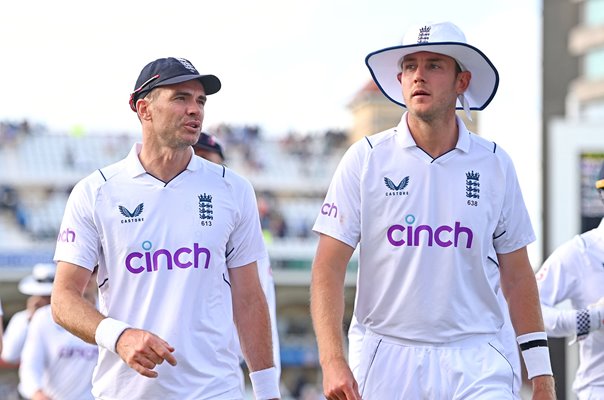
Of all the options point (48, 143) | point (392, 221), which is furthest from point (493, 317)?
point (48, 143)

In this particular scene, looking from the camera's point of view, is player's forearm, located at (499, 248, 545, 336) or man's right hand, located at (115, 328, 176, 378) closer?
man's right hand, located at (115, 328, 176, 378)

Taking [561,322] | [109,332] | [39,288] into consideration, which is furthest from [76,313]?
[39,288]

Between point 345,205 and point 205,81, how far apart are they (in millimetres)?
899

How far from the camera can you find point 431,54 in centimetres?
504

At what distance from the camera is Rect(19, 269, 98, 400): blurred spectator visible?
8.98 meters

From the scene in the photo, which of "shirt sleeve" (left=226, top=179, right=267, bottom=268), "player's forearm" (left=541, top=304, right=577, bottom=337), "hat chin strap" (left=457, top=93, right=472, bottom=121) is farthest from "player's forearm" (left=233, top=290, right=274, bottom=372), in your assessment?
"player's forearm" (left=541, top=304, right=577, bottom=337)

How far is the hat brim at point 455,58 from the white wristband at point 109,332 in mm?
1576

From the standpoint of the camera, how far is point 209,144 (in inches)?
277

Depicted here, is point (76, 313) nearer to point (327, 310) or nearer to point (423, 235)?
point (327, 310)

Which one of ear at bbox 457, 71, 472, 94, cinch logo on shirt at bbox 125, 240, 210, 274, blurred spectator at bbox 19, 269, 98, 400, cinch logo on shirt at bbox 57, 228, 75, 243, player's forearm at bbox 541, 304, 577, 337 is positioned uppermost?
ear at bbox 457, 71, 472, 94

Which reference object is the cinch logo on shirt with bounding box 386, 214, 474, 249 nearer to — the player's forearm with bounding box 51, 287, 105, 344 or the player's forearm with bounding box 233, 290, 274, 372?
the player's forearm with bounding box 233, 290, 274, 372

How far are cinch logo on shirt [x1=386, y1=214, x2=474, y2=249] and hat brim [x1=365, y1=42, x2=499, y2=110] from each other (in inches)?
25.5

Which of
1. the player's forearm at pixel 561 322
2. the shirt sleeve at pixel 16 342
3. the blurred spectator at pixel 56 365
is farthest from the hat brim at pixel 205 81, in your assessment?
the shirt sleeve at pixel 16 342

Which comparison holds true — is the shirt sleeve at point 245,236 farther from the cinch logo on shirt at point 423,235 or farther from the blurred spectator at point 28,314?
the blurred spectator at point 28,314
